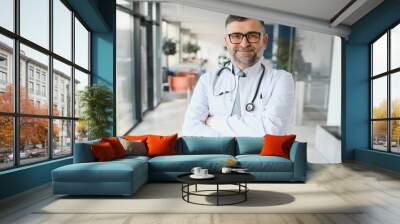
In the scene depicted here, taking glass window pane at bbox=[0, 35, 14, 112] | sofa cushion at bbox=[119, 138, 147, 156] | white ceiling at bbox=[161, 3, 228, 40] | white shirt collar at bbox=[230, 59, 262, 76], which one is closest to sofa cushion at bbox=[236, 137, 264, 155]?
sofa cushion at bbox=[119, 138, 147, 156]

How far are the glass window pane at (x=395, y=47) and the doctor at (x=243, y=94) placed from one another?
2023 mm

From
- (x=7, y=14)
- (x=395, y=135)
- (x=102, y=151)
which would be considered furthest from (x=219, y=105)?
(x=7, y=14)

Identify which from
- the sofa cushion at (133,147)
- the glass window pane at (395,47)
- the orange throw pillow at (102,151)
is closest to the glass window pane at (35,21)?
the orange throw pillow at (102,151)

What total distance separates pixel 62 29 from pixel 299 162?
4589mm

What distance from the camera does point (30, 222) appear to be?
4.30 metres

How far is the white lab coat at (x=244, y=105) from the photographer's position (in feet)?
29.3

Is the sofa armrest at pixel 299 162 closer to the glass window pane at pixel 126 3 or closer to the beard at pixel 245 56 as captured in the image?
the beard at pixel 245 56

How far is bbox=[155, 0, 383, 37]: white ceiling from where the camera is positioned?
29.4ft

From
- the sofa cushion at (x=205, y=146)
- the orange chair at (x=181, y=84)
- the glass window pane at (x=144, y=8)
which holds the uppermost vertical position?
the glass window pane at (x=144, y=8)

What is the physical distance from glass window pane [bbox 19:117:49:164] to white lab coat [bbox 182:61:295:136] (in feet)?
10.5

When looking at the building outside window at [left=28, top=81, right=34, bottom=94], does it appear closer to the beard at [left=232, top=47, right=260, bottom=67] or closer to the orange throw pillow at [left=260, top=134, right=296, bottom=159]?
the orange throw pillow at [left=260, top=134, right=296, bottom=159]

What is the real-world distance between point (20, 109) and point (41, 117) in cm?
73

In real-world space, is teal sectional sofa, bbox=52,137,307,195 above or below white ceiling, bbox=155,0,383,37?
below

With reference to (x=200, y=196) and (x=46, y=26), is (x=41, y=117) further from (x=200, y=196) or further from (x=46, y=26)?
(x=200, y=196)
